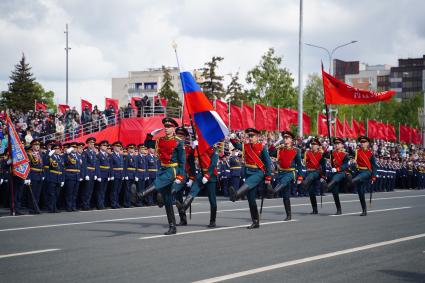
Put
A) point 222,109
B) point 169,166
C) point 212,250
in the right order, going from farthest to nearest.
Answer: point 222,109, point 169,166, point 212,250

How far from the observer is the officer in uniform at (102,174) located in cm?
2073

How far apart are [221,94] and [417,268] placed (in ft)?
213

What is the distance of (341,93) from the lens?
841 inches

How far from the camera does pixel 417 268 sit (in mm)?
9336

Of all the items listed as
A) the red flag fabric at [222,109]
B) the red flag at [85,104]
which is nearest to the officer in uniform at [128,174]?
the red flag fabric at [222,109]

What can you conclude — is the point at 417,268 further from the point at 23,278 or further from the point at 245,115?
the point at 245,115

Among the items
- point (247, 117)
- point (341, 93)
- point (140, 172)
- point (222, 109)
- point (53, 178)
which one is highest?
point (222, 109)

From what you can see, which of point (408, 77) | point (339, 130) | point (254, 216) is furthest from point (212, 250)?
point (408, 77)

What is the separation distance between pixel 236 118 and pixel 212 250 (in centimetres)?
2779

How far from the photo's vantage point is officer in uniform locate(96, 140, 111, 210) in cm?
2073

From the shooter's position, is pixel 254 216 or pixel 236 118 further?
pixel 236 118

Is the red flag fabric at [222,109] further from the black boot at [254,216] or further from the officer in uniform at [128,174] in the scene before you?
the black boot at [254,216]

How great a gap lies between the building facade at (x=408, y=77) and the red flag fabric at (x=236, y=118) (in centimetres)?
12343

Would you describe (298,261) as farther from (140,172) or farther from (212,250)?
(140,172)
